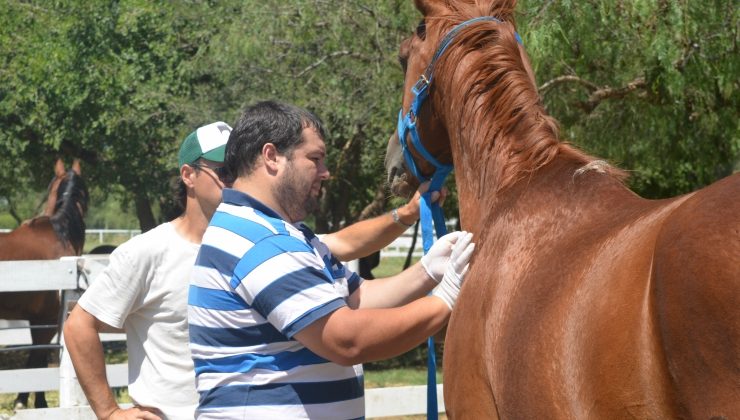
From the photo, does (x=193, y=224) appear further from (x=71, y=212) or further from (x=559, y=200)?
(x=71, y=212)

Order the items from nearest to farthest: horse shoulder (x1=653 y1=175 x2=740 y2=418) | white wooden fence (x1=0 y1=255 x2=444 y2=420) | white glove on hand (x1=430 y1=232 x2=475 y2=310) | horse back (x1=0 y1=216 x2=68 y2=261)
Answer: horse shoulder (x1=653 y1=175 x2=740 y2=418) < white glove on hand (x1=430 y1=232 x2=475 y2=310) < white wooden fence (x1=0 y1=255 x2=444 y2=420) < horse back (x1=0 y1=216 x2=68 y2=261)

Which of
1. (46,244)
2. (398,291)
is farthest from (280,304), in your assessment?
(46,244)

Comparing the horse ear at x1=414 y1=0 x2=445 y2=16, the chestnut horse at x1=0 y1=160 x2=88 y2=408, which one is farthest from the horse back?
the horse ear at x1=414 y1=0 x2=445 y2=16

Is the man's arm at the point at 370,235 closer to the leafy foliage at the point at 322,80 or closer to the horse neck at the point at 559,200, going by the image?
the horse neck at the point at 559,200

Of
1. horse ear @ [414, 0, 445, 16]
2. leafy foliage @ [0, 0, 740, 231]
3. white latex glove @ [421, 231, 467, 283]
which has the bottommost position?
white latex glove @ [421, 231, 467, 283]

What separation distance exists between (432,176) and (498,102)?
55 centimetres

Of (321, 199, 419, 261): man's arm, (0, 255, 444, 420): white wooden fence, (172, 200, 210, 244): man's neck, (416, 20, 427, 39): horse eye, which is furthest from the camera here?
(0, 255, 444, 420): white wooden fence

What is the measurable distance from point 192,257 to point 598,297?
198 centimetres

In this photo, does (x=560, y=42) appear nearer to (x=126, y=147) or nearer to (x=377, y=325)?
(x=377, y=325)

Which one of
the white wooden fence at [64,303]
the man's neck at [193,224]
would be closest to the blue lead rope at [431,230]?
the man's neck at [193,224]

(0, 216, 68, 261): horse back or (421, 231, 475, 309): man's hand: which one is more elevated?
(0, 216, 68, 261): horse back

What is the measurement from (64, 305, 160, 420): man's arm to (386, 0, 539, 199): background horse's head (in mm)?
1250

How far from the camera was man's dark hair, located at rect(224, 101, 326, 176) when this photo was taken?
270 centimetres

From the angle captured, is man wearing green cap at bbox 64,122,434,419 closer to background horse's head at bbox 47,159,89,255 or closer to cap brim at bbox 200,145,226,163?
cap brim at bbox 200,145,226,163
